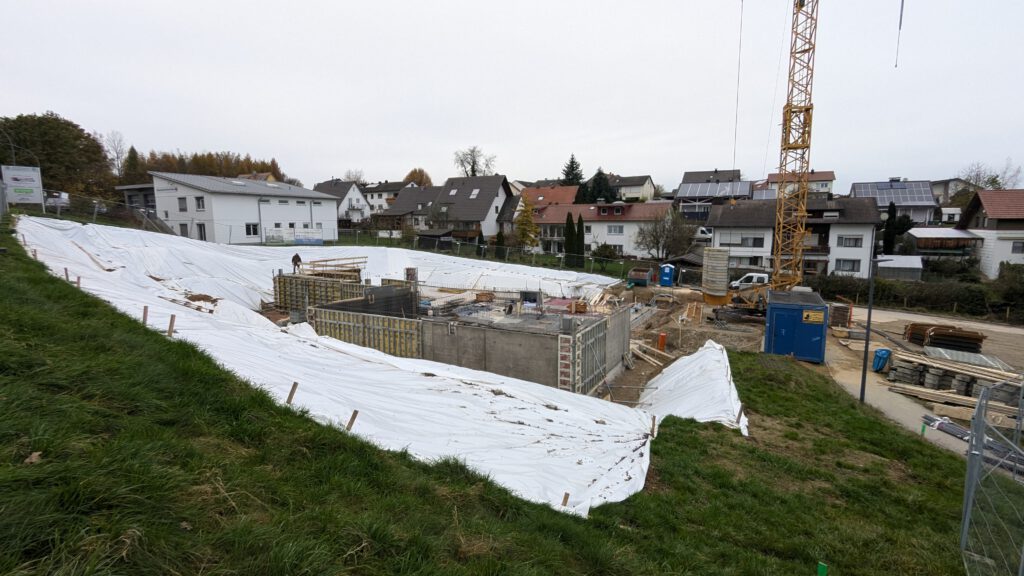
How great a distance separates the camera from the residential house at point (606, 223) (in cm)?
4862

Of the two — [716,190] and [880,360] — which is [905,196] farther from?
[880,360]

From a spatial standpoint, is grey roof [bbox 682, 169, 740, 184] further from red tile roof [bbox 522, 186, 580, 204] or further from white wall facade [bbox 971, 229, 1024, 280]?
white wall facade [bbox 971, 229, 1024, 280]

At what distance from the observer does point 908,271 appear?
120ft

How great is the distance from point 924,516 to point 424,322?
1197 cm

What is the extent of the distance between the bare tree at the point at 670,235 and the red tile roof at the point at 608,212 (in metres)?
1.37

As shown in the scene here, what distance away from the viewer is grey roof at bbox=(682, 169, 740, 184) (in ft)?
230

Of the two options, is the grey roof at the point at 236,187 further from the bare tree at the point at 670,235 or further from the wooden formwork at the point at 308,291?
the bare tree at the point at 670,235

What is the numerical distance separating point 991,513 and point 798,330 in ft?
48.5

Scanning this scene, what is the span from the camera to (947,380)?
53.0 feet

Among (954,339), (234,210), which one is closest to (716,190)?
(954,339)

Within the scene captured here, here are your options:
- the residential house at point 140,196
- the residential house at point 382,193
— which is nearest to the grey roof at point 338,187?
the residential house at point 382,193

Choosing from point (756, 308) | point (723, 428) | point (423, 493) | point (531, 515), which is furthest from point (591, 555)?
point (756, 308)

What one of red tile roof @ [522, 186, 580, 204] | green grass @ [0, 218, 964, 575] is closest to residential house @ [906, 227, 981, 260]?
red tile roof @ [522, 186, 580, 204]

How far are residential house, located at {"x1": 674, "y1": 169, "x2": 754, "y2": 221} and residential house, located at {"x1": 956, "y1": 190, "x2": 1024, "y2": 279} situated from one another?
75.6 ft
